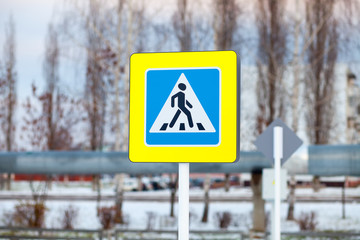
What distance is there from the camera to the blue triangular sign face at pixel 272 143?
29.0 ft

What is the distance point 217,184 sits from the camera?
57.9 meters

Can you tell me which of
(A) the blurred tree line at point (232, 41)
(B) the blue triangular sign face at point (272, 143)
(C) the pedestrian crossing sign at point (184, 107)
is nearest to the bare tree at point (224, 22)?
(A) the blurred tree line at point (232, 41)

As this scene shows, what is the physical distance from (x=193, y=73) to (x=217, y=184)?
54943mm

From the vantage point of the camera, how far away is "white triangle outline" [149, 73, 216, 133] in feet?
11.1

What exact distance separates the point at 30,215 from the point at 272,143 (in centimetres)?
1447

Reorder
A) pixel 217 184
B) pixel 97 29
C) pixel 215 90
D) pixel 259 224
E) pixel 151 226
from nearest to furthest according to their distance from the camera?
1. pixel 215 90
2. pixel 259 224
3. pixel 151 226
4. pixel 97 29
5. pixel 217 184

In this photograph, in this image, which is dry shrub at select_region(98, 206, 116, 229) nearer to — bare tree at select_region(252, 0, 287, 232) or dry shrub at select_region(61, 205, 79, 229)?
dry shrub at select_region(61, 205, 79, 229)

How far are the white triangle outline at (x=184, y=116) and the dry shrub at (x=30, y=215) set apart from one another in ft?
60.5

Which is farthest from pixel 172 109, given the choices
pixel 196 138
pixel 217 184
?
pixel 217 184

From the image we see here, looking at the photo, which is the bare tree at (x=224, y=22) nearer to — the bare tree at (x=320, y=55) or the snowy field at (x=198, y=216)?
the snowy field at (x=198, y=216)

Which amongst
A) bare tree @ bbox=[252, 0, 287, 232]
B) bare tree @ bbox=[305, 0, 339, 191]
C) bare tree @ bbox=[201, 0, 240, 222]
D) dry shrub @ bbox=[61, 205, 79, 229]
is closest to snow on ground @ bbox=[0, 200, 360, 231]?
dry shrub @ bbox=[61, 205, 79, 229]

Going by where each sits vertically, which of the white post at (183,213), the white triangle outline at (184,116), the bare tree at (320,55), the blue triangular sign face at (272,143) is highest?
the bare tree at (320,55)

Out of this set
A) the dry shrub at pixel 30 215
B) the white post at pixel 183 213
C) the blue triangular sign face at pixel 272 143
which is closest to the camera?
the white post at pixel 183 213

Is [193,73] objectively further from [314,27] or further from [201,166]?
[314,27]
